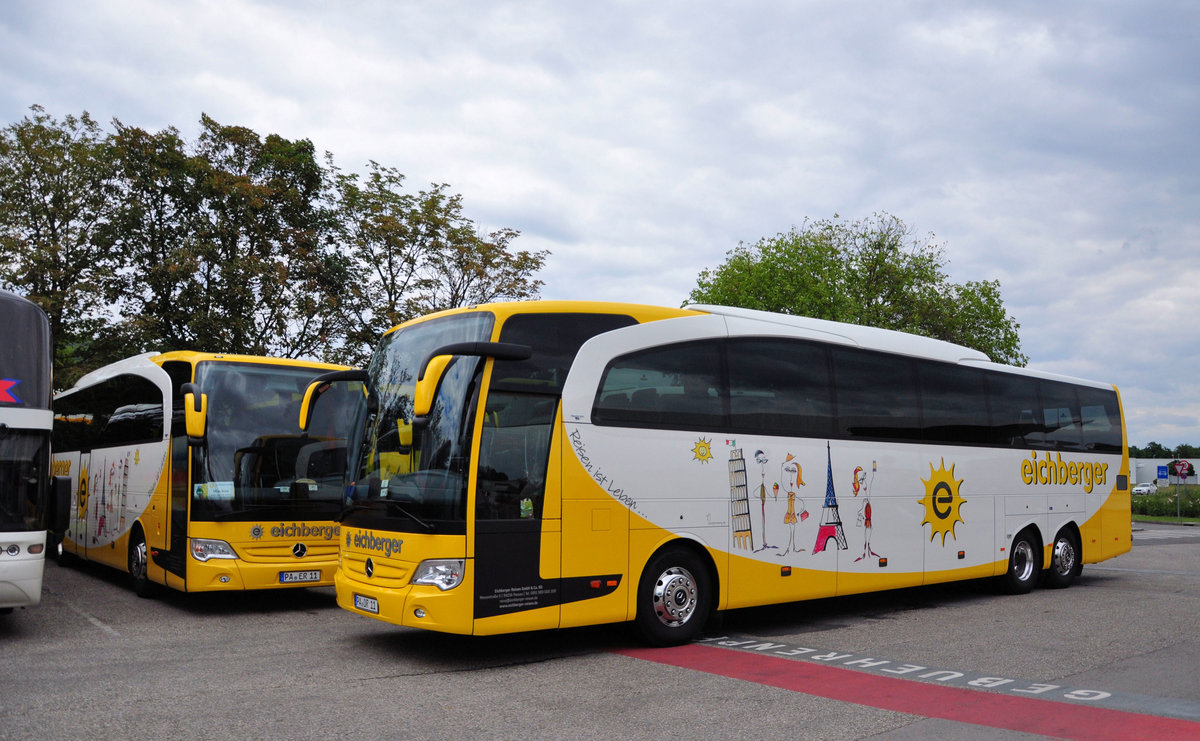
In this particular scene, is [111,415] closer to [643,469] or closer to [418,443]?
[418,443]

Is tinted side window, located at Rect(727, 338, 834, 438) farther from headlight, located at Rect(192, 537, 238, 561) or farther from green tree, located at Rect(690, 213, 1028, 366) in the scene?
green tree, located at Rect(690, 213, 1028, 366)

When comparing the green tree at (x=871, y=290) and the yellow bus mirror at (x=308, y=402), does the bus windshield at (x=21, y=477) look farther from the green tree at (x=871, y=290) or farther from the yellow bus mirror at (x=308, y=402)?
the green tree at (x=871, y=290)

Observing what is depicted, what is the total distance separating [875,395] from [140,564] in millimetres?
10082

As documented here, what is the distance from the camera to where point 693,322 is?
982cm

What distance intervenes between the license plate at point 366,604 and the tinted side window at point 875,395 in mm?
5757

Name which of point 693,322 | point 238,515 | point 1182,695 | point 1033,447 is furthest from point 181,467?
point 1033,447

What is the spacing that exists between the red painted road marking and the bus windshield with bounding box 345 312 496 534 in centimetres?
241

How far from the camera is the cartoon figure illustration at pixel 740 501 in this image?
32.4 feet

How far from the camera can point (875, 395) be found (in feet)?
38.7

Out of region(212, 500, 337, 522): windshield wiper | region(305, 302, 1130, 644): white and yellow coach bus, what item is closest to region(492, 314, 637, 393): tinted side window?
region(305, 302, 1130, 644): white and yellow coach bus

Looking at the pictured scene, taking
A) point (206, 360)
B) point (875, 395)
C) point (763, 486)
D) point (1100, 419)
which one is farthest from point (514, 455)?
point (1100, 419)

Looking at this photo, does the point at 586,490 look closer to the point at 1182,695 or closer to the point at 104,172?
the point at 1182,695

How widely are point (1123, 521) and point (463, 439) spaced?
45.0ft

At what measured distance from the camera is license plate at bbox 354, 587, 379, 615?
27.8 ft
